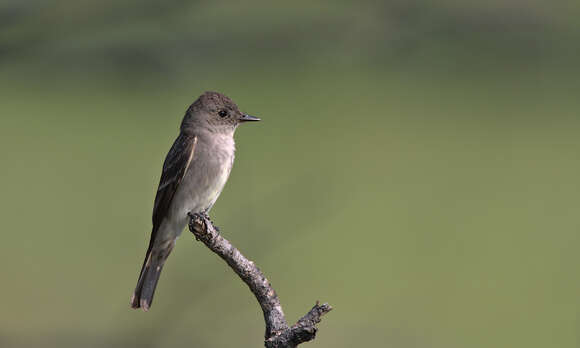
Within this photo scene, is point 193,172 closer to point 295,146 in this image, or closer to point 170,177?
point 170,177

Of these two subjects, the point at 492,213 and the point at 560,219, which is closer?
the point at 560,219

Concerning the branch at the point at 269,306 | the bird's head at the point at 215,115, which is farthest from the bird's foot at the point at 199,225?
the bird's head at the point at 215,115

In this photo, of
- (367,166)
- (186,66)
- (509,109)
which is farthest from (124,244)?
(509,109)

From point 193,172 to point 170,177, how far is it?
0.08 metres

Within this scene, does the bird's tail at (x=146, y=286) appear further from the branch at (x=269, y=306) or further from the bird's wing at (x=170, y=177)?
the branch at (x=269, y=306)

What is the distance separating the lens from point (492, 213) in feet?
16.3

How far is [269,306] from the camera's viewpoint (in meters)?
1.31

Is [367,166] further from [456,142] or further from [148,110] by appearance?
[148,110]

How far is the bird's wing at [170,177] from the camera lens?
2504 millimetres

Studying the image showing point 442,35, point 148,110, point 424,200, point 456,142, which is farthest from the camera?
point 456,142

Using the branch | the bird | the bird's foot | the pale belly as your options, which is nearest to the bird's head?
the bird

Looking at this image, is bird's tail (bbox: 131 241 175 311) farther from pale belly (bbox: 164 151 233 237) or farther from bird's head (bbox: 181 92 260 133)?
bird's head (bbox: 181 92 260 133)

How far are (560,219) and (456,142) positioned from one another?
1.59 metres

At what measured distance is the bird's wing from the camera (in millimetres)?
2504
